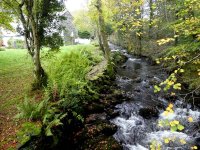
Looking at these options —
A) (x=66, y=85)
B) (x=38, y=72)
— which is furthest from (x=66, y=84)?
(x=38, y=72)

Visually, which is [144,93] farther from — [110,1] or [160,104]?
[110,1]

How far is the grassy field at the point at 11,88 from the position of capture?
709 cm

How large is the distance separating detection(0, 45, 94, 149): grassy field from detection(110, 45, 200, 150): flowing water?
393cm

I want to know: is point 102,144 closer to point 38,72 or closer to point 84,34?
point 38,72

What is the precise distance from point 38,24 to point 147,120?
25.7ft

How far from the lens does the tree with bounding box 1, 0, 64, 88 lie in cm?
1016

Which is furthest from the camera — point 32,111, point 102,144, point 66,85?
point 66,85

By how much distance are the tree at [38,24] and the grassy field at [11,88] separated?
3.00 feet

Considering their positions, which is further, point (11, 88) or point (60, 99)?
point (11, 88)

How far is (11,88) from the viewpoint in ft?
39.9

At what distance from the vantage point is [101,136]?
806 cm

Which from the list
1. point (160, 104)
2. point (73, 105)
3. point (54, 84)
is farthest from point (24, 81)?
point (160, 104)

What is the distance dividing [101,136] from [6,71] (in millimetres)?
11671

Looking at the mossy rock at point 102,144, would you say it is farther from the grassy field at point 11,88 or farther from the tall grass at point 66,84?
the grassy field at point 11,88
